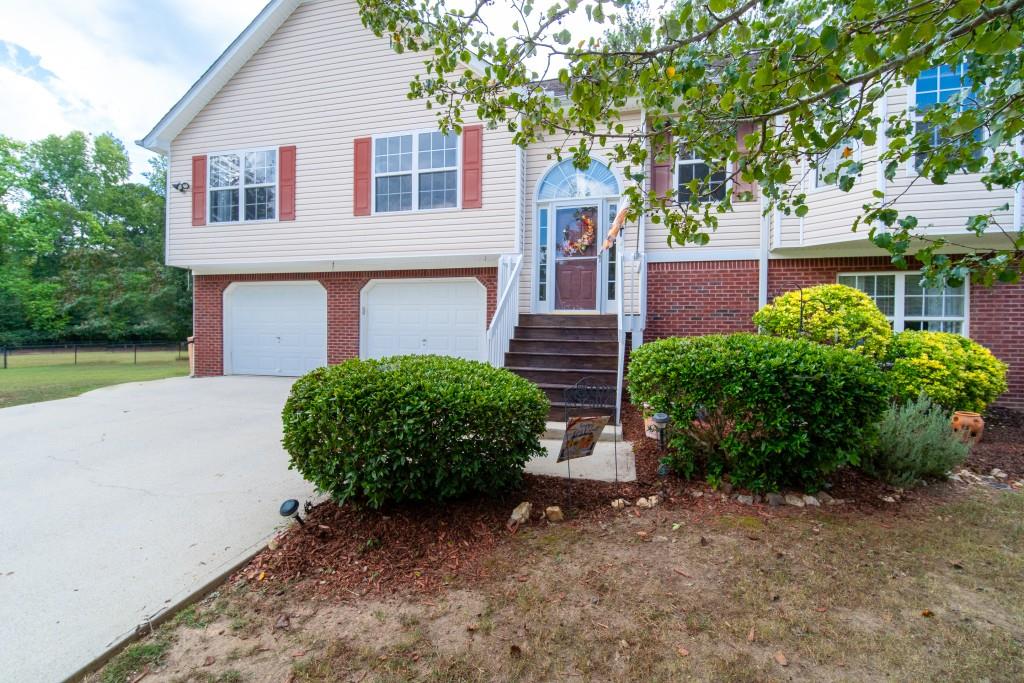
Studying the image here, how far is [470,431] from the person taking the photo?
3.07m

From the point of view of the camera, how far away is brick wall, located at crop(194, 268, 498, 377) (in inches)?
387

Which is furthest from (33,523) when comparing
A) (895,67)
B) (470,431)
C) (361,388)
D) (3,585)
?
(895,67)

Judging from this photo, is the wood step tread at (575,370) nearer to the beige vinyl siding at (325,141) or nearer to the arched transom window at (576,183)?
the beige vinyl siding at (325,141)

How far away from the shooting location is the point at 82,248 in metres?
25.8

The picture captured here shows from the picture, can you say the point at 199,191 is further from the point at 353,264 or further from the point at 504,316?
the point at 504,316

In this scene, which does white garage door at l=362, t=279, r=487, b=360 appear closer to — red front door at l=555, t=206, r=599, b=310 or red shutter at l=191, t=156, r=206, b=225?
red front door at l=555, t=206, r=599, b=310

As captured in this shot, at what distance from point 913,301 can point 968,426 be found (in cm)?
330

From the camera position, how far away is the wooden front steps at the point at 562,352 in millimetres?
6559

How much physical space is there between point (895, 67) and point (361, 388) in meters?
3.52

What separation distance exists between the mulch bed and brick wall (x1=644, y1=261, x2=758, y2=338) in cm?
323

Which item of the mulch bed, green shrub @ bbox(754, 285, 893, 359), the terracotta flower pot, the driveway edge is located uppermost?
green shrub @ bbox(754, 285, 893, 359)

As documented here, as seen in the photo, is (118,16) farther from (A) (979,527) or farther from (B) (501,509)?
(A) (979,527)

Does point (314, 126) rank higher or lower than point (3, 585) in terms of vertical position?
higher

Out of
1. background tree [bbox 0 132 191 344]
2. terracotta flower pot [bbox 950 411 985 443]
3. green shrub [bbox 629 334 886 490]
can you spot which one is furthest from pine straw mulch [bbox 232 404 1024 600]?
background tree [bbox 0 132 191 344]
